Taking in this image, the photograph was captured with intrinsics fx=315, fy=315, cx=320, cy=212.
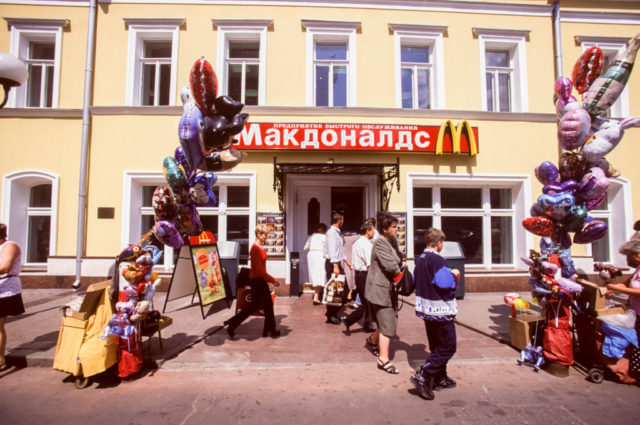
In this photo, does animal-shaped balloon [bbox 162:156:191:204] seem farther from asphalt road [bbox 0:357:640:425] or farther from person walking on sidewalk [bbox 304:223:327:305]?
person walking on sidewalk [bbox 304:223:327:305]

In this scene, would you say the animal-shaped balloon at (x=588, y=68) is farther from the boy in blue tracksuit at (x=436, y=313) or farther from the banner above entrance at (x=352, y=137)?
the boy in blue tracksuit at (x=436, y=313)

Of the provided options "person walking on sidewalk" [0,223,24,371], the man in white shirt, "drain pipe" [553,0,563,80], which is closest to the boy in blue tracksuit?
the man in white shirt

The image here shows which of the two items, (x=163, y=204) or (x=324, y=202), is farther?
(x=324, y=202)

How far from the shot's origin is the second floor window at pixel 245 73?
28.3ft

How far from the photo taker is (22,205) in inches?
323

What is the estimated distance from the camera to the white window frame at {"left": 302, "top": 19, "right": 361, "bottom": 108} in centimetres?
827

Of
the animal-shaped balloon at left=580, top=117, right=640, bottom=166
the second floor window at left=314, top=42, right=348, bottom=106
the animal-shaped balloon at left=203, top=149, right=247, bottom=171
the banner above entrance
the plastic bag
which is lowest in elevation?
the plastic bag

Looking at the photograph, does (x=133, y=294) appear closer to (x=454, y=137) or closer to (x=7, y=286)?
(x=7, y=286)

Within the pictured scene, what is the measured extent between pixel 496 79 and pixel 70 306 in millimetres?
10660

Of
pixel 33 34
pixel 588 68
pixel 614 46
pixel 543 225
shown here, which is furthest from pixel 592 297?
pixel 33 34

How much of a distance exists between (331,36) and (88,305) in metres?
8.12

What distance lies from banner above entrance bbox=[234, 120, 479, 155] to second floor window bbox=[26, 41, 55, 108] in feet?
18.3

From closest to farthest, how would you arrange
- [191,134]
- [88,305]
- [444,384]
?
[444,384] < [88,305] < [191,134]

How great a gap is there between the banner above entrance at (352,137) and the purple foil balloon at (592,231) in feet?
11.7
